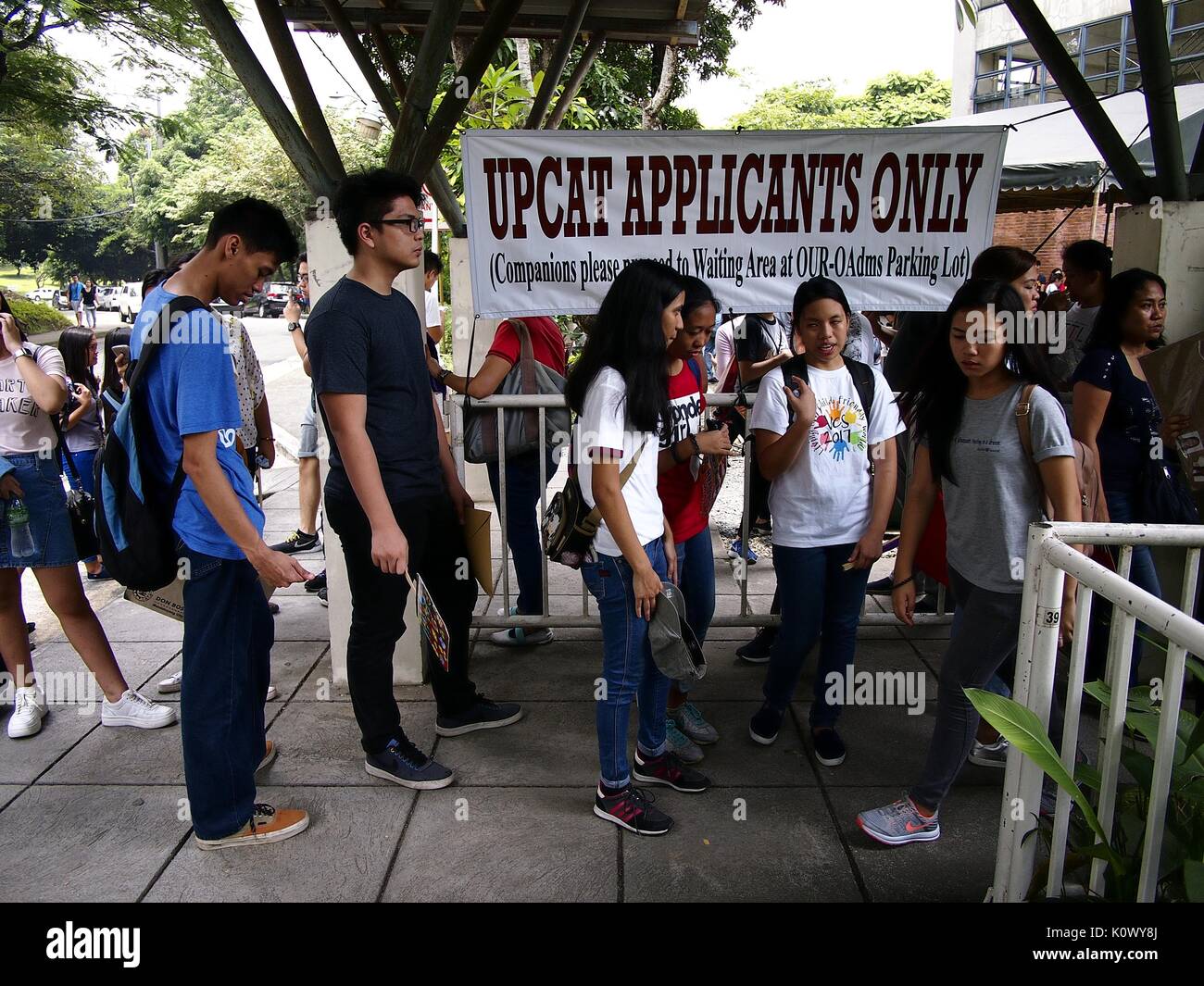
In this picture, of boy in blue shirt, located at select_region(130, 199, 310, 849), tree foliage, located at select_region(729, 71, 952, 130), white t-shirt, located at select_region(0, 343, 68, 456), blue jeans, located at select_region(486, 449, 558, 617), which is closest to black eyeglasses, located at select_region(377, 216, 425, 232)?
boy in blue shirt, located at select_region(130, 199, 310, 849)

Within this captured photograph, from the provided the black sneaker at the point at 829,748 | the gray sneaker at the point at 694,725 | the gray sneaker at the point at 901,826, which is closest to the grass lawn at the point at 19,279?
the gray sneaker at the point at 694,725

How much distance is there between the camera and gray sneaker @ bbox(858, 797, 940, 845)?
118 inches

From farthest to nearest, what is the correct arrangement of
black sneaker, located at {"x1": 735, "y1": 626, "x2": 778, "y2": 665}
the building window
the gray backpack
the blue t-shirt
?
the building window
black sneaker, located at {"x1": 735, "y1": 626, "x2": 778, "y2": 665}
the gray backpack
the blue t-shirt

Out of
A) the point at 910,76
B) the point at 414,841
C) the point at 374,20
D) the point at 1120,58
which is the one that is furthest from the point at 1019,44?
the point at 414,841

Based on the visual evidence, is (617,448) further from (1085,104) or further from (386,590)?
(1085,104)

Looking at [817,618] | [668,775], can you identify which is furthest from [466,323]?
[668,775]

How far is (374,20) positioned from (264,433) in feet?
12.7

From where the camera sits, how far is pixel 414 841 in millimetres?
3025

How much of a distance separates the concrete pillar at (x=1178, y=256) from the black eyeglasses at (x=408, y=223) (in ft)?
10.4

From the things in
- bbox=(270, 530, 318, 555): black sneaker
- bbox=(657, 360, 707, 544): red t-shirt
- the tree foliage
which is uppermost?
the tree foliage

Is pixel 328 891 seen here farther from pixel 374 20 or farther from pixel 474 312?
pixel 374 20

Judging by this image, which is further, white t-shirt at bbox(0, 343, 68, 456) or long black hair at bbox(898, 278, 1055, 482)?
white t-shirt at bbox(0, 343, 68, 456)

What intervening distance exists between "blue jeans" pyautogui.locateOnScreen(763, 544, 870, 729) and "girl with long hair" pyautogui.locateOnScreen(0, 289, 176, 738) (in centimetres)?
252

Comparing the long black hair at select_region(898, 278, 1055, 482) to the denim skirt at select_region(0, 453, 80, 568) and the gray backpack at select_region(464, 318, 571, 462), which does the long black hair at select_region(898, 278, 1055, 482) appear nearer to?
the gray backpack at select_region(464, 318, 571, 462)
